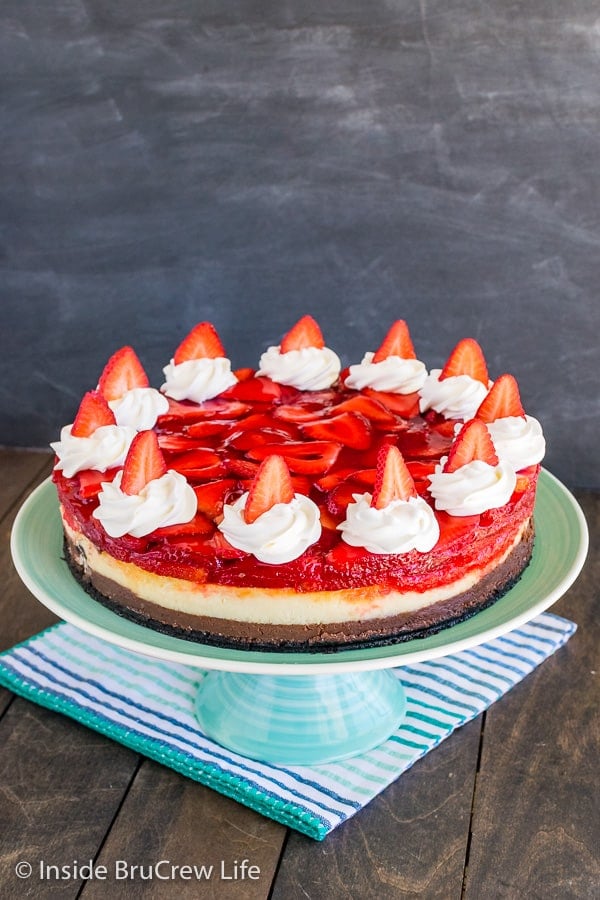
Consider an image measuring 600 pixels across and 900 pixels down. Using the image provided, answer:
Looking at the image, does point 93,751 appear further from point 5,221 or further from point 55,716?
point 5,221

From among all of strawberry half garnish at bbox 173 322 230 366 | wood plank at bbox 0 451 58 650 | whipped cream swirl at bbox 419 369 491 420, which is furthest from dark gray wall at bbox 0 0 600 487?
whipped cream swirl at bbox 419 369 491 420

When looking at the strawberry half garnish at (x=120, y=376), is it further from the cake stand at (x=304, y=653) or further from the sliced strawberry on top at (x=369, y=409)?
the sliced strawberry on top at (x=369, y=409)

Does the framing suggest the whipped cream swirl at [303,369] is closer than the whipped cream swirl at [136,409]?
No

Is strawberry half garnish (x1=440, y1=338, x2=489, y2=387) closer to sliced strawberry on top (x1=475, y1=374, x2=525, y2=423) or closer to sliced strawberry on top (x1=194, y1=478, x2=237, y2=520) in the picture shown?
sliced strawberry on top (x1=475, y1=374, x2=525, y2=423)

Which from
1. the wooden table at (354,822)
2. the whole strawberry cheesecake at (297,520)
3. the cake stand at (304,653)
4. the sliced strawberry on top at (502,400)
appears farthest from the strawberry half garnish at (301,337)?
the wooden table at (354,822)

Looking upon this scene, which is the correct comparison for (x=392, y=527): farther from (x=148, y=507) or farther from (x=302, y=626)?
(x=148, y=507)

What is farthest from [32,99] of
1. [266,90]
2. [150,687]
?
[150,687]
